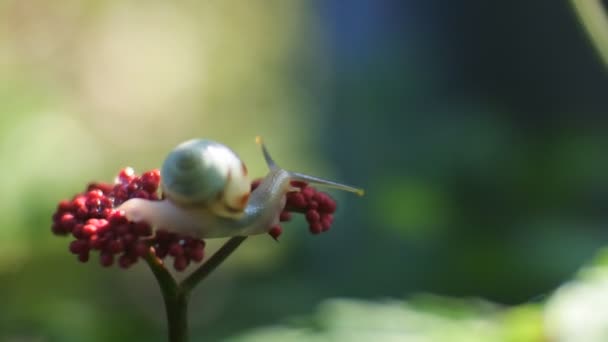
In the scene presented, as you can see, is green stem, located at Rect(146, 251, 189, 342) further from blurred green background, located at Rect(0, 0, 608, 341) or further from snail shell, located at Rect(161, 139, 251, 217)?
blurred green background, located at Rect(0, 0, 608, 341)

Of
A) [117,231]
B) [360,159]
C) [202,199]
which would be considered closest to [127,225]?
[117,231]

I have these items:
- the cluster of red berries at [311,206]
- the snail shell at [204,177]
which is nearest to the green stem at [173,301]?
the snail shell at [204,177]

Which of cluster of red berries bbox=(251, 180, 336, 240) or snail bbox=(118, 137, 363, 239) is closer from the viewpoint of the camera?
snail bbox=(118, 137, 363, 239)

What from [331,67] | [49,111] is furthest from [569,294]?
[331,67]

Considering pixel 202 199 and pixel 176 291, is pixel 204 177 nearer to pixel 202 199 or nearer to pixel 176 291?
pixel 202 199

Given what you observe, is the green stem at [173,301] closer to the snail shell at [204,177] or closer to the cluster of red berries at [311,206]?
the snail shell at [204,177]

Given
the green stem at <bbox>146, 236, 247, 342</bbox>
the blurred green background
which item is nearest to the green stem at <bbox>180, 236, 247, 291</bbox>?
the green stem at <bbox>146, 236, 247, 342</bbox>

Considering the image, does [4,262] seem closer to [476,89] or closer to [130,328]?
[130,328]
